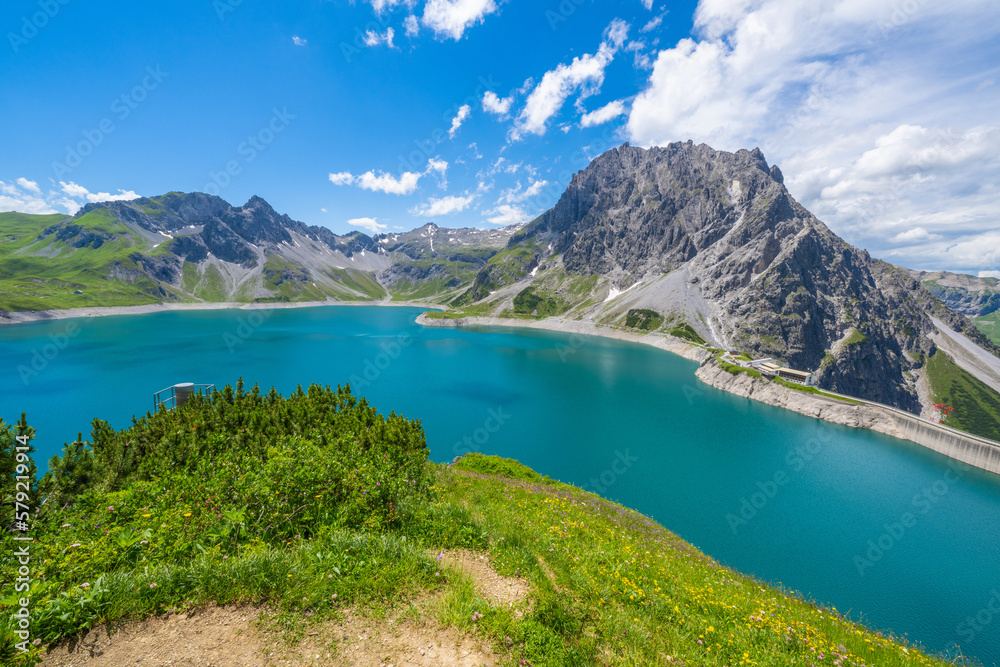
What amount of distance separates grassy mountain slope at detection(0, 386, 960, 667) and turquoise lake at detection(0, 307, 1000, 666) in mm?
23588

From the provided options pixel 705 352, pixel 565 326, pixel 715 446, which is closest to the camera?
pixel 715 446

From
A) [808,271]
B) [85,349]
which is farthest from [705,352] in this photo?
[85,349]

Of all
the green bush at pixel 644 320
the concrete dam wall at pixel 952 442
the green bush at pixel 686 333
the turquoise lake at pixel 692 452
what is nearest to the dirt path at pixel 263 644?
the turquoise lake at pixel 692 452

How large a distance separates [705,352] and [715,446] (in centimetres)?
8277

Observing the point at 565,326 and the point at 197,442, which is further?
the point at 565,326

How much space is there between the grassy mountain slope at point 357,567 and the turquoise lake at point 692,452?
2359 centimetres

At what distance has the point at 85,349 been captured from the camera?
97.8 m

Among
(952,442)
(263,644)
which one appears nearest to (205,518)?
(263,644)

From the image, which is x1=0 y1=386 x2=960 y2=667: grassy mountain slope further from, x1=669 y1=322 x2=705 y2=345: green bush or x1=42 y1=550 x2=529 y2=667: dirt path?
x1=669 y1=322 x2=705 y2=345: green bush

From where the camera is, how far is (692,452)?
48.9 m

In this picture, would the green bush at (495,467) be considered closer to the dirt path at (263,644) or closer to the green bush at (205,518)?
the green bush at (205,518)

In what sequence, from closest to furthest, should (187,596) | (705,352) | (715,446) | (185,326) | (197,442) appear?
(187,596) < (197,442) < (715,446) < (705,352) < (185,326)

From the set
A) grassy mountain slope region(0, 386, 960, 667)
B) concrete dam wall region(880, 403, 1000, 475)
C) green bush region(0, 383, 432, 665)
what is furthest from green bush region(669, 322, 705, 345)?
green bush region(0, 383, 432, 665)

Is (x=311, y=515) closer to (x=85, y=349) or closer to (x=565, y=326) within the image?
(x=85, y=349)
